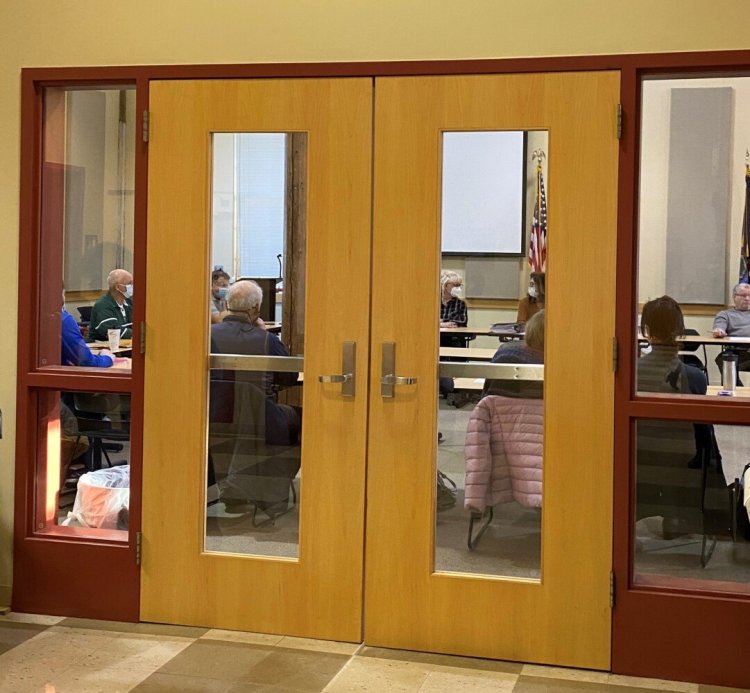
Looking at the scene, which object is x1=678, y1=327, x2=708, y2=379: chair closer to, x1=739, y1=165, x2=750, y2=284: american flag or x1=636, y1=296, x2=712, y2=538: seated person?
x1=636, y1=296, x2=712, y2=538: seated person

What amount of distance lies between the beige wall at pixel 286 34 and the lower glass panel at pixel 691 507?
4.30 feet

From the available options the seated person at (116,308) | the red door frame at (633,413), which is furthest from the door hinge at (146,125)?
the seated person at (116,308)

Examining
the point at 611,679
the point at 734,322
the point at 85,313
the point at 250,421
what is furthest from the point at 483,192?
the point at 611,679

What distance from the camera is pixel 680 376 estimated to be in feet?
12.5

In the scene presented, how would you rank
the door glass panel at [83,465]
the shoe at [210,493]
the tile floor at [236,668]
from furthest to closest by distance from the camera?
the door glass panel at [83,465], the shoe at [210,493], the tile floor at [236,668]

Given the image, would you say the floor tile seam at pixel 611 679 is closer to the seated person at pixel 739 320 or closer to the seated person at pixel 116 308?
the seated person at pixel 739 320

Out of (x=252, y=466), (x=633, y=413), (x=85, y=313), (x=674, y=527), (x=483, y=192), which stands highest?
(x=483, y=192)

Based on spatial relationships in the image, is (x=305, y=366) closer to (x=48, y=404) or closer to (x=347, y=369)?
(x=347, y=369)

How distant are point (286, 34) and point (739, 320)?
73.6 inches

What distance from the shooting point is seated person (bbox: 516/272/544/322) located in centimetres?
387

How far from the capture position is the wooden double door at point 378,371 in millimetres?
3840

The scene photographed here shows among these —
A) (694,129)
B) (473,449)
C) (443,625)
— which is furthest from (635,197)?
(443,625)

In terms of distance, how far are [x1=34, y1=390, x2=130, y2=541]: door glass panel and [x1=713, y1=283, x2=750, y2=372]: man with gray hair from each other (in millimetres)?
2175

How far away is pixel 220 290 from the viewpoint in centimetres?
416
